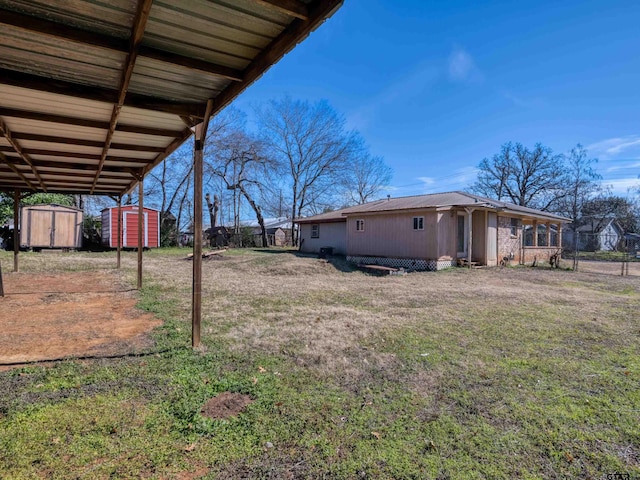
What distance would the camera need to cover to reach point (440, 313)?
19.9ft

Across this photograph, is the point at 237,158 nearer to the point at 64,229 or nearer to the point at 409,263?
the point at 64,229

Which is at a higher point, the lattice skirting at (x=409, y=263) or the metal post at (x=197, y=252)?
the metal post at (x=197, y=252)

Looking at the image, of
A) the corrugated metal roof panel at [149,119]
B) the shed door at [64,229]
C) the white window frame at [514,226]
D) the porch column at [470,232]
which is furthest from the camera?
the shed door at [64,229]

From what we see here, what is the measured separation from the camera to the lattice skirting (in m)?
13.3

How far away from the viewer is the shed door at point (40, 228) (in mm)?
16188

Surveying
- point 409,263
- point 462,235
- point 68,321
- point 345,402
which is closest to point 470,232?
point 462,235

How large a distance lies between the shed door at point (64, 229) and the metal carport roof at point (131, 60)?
14.3 metres

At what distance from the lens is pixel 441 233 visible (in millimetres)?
13414

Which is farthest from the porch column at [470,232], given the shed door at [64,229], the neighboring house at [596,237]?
the neighboring house at [596,237]

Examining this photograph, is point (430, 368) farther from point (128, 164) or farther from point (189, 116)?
point (128, 164)

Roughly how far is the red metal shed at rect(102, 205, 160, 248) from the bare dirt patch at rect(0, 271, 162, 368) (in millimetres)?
10115

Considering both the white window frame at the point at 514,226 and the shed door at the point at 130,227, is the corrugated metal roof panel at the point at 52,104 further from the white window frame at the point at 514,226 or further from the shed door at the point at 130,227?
the white window frame at the point at 514,226

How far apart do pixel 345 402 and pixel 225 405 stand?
963 millimetres

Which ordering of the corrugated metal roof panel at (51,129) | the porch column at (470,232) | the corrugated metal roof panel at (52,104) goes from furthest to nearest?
the porch column at (470,232), the corrugated metal roof panel at (51,129), the corrugated metal roof panel at (52,104)
